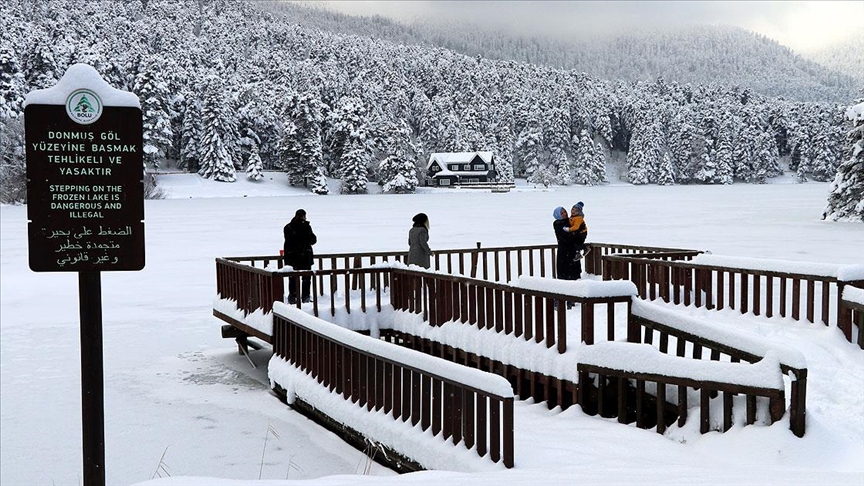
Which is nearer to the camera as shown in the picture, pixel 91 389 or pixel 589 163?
pixel 91 389

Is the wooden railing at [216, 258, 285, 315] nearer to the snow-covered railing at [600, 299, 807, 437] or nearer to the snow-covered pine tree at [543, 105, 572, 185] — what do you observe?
the snow-covered railing at [600, 299, 807, 437]

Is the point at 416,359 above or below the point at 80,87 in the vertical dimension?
below

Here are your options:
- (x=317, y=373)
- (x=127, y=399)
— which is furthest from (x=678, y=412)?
(x=127, y=399)

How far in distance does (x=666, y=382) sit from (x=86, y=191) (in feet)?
14.9

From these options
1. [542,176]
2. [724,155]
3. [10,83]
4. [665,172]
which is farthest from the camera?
[665,172]

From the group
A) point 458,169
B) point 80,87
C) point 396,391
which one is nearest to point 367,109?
point 458,169

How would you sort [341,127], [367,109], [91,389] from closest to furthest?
[91,389] → [341,127] → [367,109]

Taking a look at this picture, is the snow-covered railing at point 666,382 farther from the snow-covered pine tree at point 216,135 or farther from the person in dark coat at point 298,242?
the snow-covered pine tree at point 216,135

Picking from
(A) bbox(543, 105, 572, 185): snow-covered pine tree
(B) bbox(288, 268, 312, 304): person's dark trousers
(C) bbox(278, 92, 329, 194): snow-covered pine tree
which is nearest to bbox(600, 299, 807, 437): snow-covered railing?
(B) bbox(288, 268, 312, 304): person's dark trousers

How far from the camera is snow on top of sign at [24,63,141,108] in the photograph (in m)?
4.71

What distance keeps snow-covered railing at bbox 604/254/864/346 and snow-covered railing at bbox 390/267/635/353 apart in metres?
2.80

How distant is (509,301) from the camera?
8648mm

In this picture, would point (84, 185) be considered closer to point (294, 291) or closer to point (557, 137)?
point (294, 291)

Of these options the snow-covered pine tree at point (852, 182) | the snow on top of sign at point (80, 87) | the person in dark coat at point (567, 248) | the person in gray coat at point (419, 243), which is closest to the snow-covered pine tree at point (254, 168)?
the snow-covered pine tree at point (852, 182)
